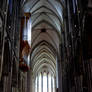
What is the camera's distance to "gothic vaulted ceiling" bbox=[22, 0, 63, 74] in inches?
1148

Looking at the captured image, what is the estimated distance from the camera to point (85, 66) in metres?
13.1

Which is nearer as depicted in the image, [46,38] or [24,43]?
[24,43]

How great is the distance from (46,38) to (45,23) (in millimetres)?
5578

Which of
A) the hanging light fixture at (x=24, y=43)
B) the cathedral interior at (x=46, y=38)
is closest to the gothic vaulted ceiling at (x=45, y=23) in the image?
the cathedral interior at (x=46, y=38)

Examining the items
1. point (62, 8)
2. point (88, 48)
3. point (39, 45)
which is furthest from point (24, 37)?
point (39, 45)

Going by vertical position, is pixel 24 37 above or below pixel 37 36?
below

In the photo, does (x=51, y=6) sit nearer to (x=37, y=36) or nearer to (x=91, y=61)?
(x=37, y=36)

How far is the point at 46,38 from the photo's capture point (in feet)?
133

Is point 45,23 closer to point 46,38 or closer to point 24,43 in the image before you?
point 46,38

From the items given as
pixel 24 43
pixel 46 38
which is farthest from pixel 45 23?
pixel 24 43

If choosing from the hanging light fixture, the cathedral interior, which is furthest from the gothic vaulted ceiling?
the hanging light fixture

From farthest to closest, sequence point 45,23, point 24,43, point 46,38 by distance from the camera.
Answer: point 46,38
point 45,23
point 24,43

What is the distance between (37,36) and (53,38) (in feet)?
10.4

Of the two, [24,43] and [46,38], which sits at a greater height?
[46,38]
